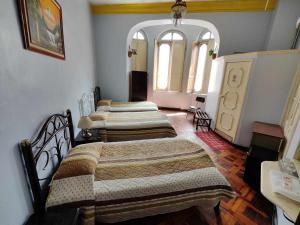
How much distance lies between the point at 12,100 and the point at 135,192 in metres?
1.14

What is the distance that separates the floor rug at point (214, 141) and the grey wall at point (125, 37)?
202 cm

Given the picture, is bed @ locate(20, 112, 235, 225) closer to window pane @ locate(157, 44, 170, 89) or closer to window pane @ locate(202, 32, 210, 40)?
window pane @ locate(157, 44, 170, 89)

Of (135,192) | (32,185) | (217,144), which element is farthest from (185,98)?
(32,185)

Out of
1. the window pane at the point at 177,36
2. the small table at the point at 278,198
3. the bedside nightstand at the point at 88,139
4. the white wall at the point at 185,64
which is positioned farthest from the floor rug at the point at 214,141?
the window pane at the point at 177,36

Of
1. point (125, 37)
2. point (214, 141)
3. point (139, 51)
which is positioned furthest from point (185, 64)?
point (214, 141)

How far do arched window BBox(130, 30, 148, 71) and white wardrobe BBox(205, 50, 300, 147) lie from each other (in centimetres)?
292

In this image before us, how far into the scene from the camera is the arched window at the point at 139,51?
5.20 meters

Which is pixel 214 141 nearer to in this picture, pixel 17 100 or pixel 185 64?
pixel 185 64

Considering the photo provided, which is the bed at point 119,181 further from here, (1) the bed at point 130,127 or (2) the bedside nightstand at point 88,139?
(1) the bed at point 130,127

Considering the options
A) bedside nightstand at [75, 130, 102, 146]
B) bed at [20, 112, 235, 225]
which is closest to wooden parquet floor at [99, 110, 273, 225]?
bed at [20, 112, 235, 225]

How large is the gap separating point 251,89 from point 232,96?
401mm

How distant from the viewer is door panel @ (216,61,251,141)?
2828mm

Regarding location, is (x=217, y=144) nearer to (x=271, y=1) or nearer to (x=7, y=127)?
(x=271, y=1)

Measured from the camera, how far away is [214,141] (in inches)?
132
